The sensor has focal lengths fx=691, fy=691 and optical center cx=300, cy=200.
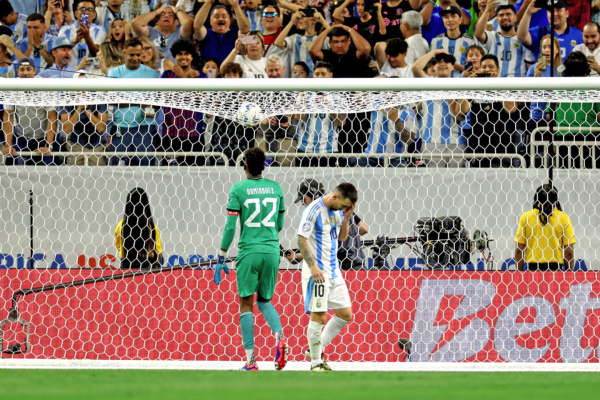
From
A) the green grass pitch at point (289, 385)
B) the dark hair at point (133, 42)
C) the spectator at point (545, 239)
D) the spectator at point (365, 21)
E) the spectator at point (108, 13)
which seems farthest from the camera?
the spectator at point (108, 13)

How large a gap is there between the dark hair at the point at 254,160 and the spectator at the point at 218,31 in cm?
390

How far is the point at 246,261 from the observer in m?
5.09

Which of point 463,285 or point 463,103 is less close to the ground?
point 463,103

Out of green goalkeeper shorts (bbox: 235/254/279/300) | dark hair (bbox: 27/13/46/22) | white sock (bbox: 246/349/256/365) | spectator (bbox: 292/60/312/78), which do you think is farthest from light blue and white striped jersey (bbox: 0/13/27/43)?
white sock (bbox: 246/349/256/365)

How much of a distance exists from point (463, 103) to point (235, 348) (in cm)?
319

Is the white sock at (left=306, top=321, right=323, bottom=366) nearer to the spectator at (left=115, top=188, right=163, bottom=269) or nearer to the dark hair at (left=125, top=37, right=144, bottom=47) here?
the spectator at (left=115, top=188, right=163, bottom=269)

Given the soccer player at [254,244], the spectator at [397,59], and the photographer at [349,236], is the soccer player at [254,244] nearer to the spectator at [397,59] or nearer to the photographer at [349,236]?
the photographer at [349,236]

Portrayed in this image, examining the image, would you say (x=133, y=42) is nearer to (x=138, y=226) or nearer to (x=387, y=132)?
(x=138, y=226)

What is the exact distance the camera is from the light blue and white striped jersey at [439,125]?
676 centimetres

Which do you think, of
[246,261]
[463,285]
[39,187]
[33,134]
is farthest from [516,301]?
[33,134]

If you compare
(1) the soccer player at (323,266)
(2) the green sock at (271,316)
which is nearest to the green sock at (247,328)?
(2) the green sock at (271,316)

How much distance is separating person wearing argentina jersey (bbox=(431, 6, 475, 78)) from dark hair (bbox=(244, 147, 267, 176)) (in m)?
4.02

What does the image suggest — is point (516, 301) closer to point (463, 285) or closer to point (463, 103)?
point (463, 285)

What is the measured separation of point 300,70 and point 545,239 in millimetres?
3552
